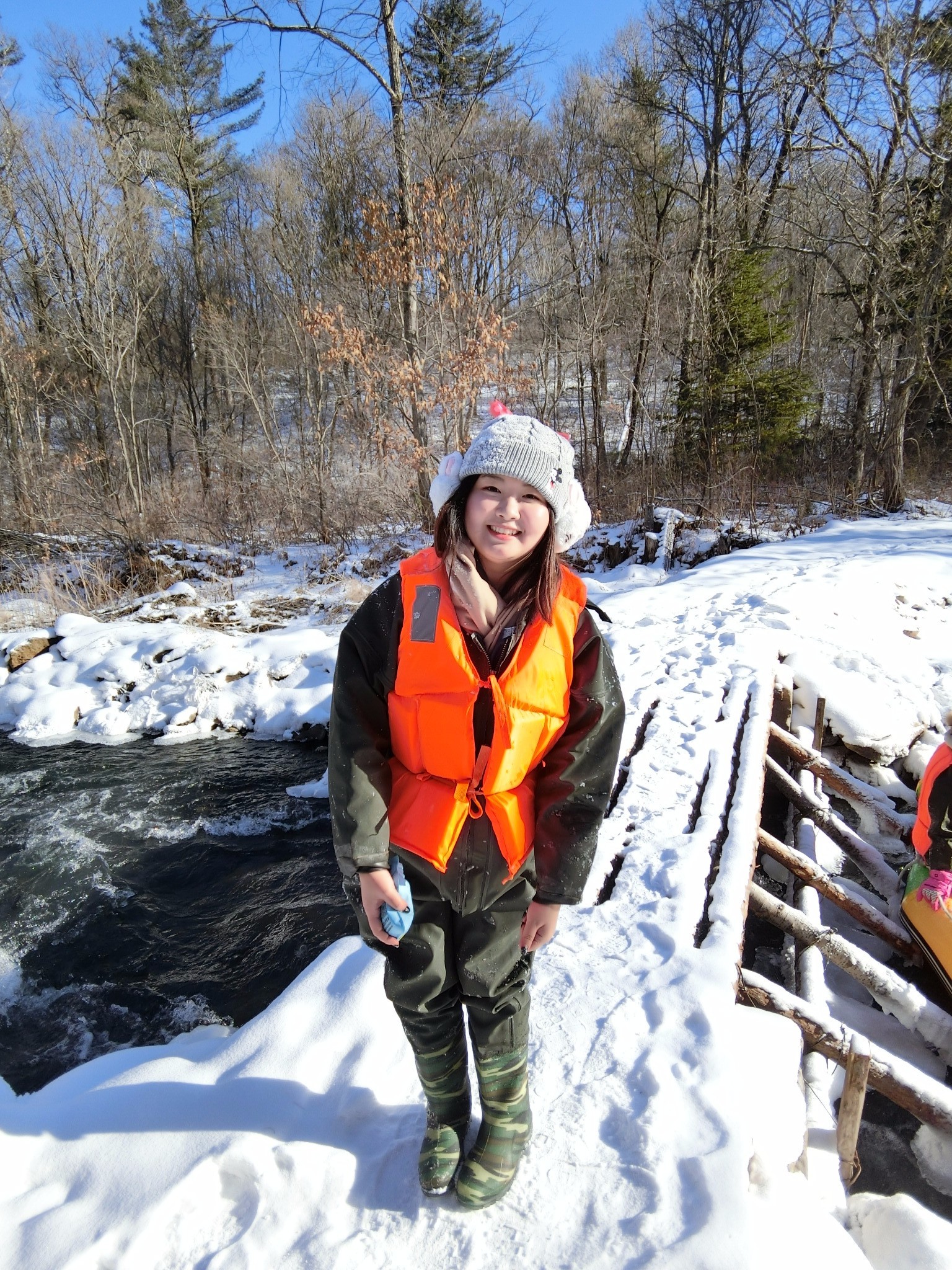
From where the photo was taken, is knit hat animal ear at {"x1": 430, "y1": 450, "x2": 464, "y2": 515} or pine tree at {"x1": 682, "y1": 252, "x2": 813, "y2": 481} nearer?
knit hat animal ear at {"x1": 430, "y1": 450, "x2": 464, "y2": 515}

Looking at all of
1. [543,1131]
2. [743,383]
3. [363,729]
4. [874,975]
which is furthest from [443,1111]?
[743,383]

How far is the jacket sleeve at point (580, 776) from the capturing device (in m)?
1.65

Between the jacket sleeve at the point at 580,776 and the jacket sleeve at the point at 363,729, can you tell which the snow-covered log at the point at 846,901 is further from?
the jacket sleeve at the point at 363,729

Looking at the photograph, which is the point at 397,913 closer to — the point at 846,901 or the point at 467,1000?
the point at 467,1000

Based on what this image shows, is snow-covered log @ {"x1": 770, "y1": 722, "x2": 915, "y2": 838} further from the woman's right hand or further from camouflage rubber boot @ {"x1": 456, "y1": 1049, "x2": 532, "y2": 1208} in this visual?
the woman's right hand

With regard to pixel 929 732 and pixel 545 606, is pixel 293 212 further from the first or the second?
pixel 545 606

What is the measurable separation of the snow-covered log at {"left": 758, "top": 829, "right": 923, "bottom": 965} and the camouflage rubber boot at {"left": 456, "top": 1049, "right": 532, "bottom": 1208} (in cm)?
226

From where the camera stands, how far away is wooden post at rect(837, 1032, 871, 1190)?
248 cm

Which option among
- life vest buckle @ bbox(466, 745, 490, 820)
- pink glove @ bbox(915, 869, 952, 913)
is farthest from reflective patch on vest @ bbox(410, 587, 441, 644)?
pink glove @ bbox(915, 869, 952, 913)

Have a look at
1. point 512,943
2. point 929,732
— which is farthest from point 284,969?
point 929,732

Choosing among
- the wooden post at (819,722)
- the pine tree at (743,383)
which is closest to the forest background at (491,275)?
the pine tree at (743,383)

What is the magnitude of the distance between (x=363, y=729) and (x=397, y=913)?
43 cm

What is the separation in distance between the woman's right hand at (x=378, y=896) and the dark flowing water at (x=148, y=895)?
2.50m

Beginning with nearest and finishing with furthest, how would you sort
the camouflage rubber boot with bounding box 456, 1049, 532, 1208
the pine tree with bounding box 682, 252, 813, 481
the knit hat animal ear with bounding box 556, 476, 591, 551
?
the knit hat animal ear with bounding box 556, 476, 591, 551 → the camouflage rubber boot with bounding box 456, 1049, 532, 1208 → the pine tree with bounding box 682, 252, 813, 481
